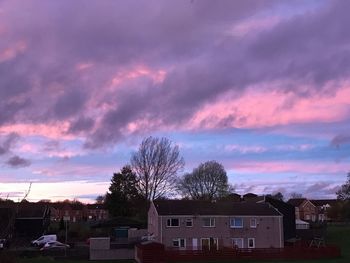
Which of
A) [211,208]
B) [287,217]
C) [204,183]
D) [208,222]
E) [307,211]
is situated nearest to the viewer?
[208,222]

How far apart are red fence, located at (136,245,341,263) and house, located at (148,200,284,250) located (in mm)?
10825

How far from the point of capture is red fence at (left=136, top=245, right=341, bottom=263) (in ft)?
188

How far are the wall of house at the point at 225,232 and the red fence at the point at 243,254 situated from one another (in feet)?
36.8

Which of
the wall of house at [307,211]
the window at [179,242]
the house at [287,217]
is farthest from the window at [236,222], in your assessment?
the wall of house at [307,211]

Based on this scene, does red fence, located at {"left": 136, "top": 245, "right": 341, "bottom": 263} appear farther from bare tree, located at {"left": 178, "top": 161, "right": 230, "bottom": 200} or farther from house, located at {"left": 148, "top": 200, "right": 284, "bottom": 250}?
bare tree, located at {"left": 178, "top": 161, "right": 230, "bottom": 200}

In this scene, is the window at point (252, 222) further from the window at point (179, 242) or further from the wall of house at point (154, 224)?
the wall of house at point (154, 224)

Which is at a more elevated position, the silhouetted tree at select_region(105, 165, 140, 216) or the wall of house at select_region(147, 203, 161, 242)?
the silhouetted tree at select_region(105, 165, 140, 216)

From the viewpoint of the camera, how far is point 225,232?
73125mm

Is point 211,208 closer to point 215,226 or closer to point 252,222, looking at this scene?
point 215,226

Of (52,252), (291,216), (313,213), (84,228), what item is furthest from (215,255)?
(313,213)

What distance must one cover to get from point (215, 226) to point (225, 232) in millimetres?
1489

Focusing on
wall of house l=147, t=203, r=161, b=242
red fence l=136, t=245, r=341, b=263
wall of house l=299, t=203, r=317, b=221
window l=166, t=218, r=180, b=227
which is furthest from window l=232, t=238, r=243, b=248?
wall of house l=299, t=203, r=317, b=221

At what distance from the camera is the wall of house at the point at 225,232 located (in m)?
71.7

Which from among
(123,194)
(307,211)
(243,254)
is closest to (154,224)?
(243,254)
